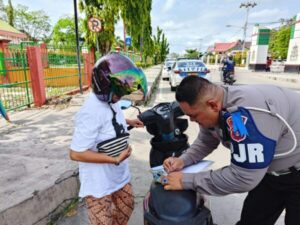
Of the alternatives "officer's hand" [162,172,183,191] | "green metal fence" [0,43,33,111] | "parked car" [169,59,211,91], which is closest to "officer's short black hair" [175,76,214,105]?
"officer's hand" [162,172,183,191]

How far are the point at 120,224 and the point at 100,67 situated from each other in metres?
1.19

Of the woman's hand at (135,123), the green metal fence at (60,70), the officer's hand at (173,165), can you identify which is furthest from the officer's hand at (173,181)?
the green metal fence at (60,70)

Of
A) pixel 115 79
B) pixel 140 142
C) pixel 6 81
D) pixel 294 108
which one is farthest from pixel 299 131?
pixel 6 81

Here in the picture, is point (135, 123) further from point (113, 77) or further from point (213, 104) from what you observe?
point (213, 104)

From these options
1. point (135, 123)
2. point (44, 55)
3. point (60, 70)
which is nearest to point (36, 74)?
point (44, 55)

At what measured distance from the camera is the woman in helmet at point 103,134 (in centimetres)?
145

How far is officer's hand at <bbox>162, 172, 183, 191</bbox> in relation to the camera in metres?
1.24

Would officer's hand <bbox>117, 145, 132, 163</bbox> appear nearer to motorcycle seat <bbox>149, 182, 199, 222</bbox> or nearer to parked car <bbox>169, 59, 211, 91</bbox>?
motorcycle seat <bbox>149, 182, 199, 222</bbox>

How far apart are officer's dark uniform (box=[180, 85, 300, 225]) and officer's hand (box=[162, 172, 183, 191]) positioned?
0.03 metres

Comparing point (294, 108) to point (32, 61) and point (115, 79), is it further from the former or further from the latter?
point (32, 61)

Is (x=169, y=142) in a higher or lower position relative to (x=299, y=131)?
lower

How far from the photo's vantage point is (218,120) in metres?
1.22

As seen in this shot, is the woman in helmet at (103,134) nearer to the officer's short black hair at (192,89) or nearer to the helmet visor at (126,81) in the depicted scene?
the helmet visor at (126,81)

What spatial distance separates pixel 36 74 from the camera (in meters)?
6.61
